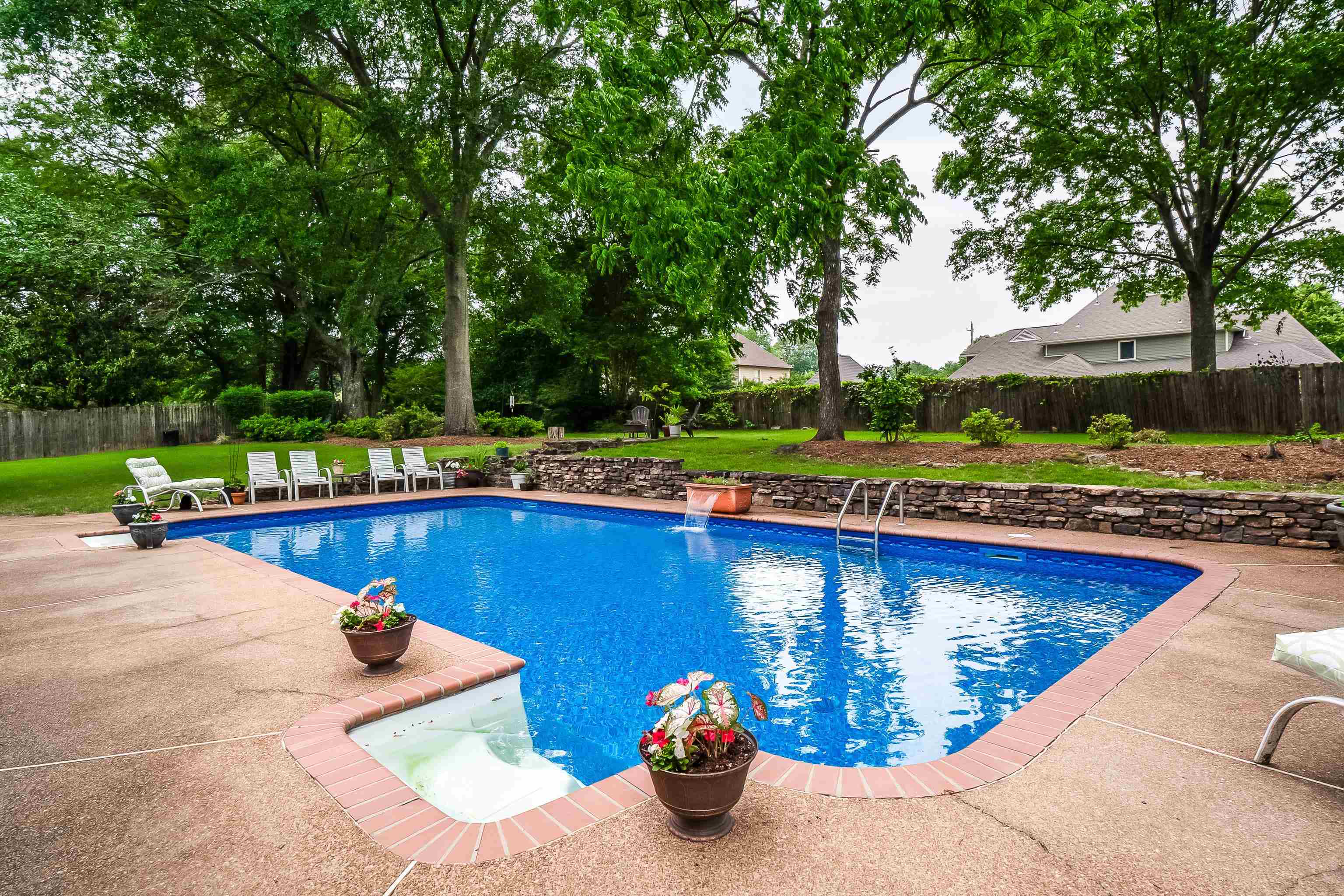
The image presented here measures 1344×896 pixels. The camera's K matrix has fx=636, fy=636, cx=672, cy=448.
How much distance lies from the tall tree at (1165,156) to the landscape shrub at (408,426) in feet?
50.3

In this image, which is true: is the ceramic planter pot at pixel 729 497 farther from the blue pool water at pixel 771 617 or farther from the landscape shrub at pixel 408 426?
the landscape shrub at pixel 408 426

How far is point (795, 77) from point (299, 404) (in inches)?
745

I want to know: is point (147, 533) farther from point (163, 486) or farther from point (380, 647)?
point (380, 647)

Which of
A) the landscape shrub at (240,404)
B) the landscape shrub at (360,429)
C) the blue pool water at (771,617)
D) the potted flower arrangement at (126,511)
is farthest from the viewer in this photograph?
the landscape shrub at (240,404)

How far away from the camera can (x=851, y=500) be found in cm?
952

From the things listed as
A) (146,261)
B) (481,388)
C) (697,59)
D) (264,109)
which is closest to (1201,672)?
(697,59)

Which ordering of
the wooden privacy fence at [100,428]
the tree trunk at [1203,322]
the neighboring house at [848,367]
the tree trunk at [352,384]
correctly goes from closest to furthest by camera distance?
1. the tree trunk at [1203,322]
2. the wooden privacy fence at [100,428]
3. the tree trunk at [352,384]
4. the neighboring house at [848,367]

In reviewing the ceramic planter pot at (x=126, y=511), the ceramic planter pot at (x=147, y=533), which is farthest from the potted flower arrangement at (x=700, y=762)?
the ceramic planter pot at (x=126, y=511)

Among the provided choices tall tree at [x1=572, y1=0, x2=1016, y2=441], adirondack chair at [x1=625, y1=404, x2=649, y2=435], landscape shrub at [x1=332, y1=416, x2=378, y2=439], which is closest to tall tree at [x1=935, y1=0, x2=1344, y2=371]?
tall tree at [x1=572, y1=0, x2=1016, y2=441]

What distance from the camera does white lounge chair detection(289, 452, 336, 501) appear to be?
12.1 meters

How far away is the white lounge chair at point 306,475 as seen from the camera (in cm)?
1215

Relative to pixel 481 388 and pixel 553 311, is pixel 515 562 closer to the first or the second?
pixel 553 311

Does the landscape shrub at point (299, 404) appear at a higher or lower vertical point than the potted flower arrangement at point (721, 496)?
higher

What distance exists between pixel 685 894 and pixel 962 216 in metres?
18.5
